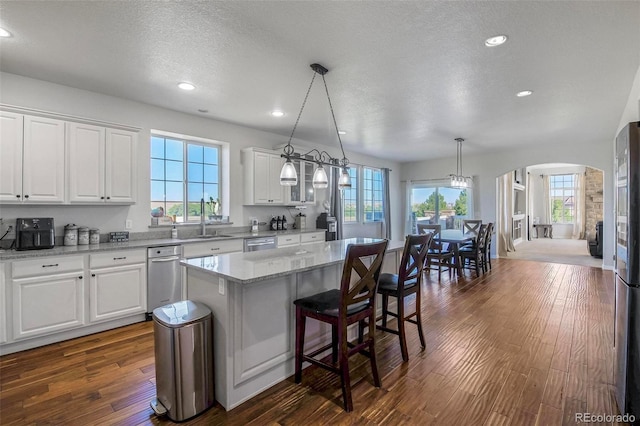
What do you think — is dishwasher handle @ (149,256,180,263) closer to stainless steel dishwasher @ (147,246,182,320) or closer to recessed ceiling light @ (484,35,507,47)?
stainless steel dishwasher @ (147,246,182,320)

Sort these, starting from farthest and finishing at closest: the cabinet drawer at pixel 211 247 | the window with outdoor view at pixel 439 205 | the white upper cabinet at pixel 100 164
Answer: the window with outdoor view at pixel 439 205
the cabinet drawer at pixel 211 247
the white upper cabinet at pixel 100 164

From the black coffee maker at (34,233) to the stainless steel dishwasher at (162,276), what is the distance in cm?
90

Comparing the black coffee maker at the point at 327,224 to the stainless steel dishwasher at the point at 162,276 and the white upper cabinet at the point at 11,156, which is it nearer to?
the stainless steel dishwasher at the point at 162,276

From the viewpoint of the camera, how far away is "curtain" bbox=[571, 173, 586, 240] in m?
11.4

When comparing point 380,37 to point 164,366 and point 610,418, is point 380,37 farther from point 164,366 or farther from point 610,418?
point 610,418

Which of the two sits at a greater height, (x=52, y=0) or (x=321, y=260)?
(x=52, y=0)

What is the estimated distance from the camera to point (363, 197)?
8.05 meters

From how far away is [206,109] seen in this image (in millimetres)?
4281

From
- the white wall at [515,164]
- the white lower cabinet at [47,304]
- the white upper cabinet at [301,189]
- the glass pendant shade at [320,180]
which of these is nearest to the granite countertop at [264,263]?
the glass pendant shade at [320,180]

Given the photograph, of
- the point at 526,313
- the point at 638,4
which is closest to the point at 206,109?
the point at 638,4

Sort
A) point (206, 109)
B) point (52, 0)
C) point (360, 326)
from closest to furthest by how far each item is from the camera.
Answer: point (52, 0) < point (360, 326) < point (206, 109)

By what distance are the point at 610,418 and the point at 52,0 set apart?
4428 mm

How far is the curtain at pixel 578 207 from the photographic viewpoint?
37.4 feet

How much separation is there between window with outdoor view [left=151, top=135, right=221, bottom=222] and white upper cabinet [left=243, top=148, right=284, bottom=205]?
0.48 m
